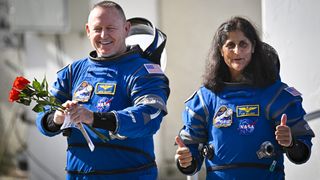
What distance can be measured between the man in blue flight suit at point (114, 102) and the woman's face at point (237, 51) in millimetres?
339

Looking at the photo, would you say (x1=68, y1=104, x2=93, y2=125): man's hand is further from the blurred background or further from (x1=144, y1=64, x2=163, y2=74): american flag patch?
the blurred background

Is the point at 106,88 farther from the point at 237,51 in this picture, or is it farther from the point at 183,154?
the point at 237,51

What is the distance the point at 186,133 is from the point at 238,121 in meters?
0.30

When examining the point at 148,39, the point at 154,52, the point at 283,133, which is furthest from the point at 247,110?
the point at 148,39

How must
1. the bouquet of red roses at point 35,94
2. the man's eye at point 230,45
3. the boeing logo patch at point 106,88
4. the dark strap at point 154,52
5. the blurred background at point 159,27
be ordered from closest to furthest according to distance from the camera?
the bouquet of red roses at point 35,94 → the boeing logo patch at point 106,88 → the man's eye at point 230,45 → the dark strap at point 154,52 → the blurred background at point 159,27

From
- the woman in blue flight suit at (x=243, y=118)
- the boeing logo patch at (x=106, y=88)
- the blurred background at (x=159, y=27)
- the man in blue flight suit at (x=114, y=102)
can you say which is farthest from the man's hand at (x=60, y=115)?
the blurred background at (x=159, y=27)

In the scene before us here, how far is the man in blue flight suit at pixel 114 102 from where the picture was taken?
8.91ft

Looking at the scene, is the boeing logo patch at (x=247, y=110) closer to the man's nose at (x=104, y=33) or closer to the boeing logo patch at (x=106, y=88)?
the boeing logo patch at (x=106, y=88)

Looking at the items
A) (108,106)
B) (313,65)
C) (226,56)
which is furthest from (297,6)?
(108,106)

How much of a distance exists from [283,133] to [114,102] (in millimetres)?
779

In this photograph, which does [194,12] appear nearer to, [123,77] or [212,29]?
[212,29]

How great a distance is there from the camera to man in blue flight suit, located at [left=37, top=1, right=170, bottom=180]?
8.91ft

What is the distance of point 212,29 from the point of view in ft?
16.8

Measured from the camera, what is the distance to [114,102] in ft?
9.11
